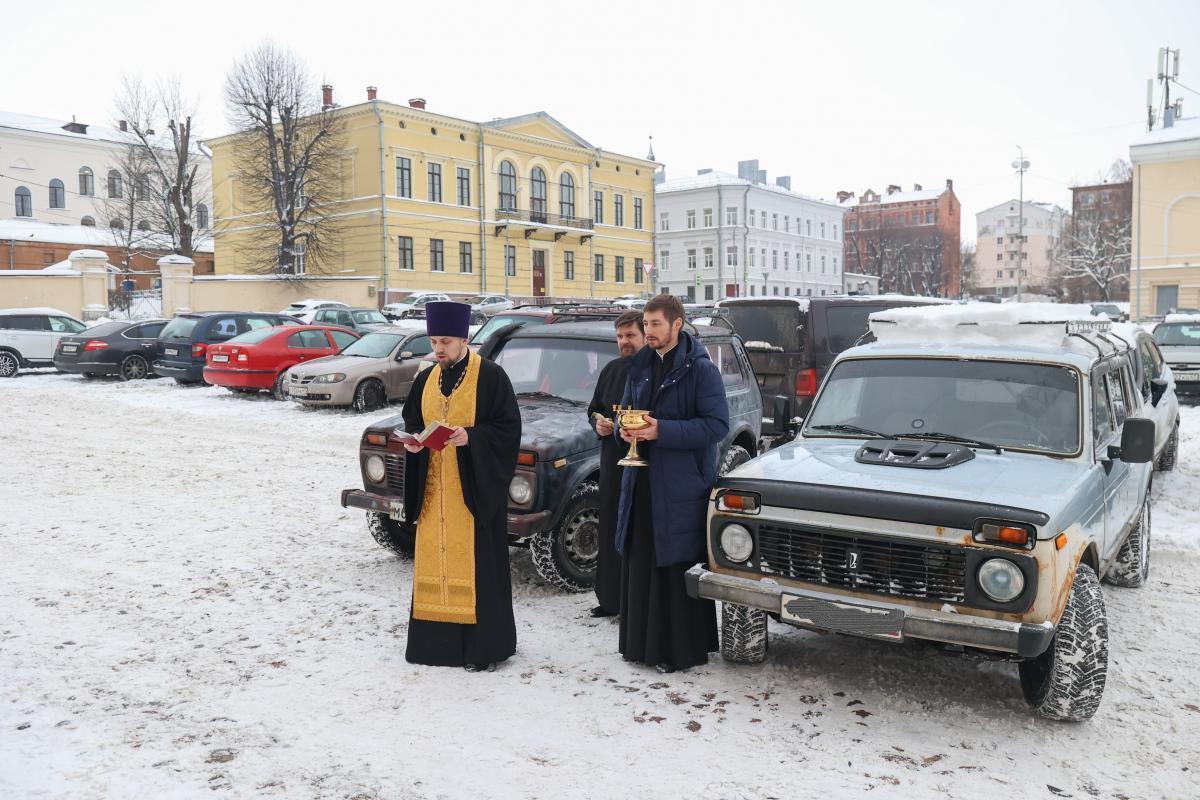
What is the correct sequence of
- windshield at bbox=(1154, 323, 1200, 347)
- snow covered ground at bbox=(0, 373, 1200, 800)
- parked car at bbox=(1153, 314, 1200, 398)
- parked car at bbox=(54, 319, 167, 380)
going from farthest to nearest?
parked car at bbox=(54, 319, 167, 380), windshield at bbox=(1154, 323, 1200, 347), parked car at bbox=(1153, 314, 1200, 398), snow covered ground at bbox=(0, 373, 1200, 800)

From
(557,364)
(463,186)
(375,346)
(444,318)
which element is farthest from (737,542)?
(463,186)

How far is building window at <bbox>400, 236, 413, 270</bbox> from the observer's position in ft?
157

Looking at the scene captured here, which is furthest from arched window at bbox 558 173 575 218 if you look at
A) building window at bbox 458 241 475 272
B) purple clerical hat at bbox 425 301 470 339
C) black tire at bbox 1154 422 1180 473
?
purple clerical hat at bbox 425 301 470 339

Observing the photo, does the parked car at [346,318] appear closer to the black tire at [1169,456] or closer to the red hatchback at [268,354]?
the red hatchback at [268,354]

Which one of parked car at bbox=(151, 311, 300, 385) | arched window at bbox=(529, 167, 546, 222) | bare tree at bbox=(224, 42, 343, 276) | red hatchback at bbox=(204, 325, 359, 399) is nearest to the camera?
red hatchback at bbox=(204, 325, 359, 399)

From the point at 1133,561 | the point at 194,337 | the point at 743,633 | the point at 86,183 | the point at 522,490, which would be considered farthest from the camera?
the point at 86,183

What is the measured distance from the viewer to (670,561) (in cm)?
503

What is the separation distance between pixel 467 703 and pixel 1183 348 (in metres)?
16.6

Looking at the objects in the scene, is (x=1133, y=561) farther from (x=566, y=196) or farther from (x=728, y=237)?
(x=728, y=237)

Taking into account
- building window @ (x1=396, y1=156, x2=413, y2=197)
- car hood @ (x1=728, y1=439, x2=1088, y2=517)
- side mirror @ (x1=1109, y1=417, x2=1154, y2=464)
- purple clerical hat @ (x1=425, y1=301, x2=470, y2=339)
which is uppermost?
building window @ (x1=396, y1=156, x2=413, y2=197)

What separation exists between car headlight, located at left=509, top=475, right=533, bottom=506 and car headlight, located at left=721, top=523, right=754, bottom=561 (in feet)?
5.47

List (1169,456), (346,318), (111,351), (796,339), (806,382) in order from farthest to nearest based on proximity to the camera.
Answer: (346,318), (111,351), (796,339), (806,382), (1169,456)

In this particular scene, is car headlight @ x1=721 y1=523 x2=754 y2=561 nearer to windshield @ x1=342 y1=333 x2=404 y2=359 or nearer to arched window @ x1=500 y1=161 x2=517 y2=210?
windshield @ x1=342 y1=333 x2=404 y2=359

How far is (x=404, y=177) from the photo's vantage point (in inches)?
1881
